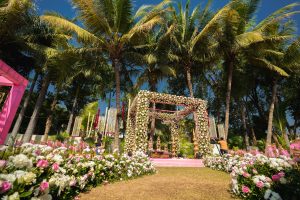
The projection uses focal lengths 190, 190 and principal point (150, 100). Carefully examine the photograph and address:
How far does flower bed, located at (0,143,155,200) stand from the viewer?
2.02 m

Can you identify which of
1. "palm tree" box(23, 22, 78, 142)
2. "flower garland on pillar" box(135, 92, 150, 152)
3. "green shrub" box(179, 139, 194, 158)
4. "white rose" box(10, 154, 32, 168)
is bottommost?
"white rose" box(10, 154, 32, 168)

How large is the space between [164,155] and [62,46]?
10.5 m

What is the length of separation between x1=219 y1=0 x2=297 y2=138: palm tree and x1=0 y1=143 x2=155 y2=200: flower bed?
8251 millimetres

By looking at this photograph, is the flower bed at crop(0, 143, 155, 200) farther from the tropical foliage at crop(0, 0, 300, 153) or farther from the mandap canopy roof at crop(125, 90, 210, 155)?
the tropical foliage at crop(0, 0, 300, 153)

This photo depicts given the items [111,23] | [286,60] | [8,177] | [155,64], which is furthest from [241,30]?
[8,177]

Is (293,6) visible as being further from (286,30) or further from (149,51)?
(149,51)

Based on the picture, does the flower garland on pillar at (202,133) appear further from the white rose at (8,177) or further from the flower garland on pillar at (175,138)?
the white rose at (8,177)

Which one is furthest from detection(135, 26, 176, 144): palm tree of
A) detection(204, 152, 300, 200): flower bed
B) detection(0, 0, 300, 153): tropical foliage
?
detection(204, 152, 300, 200): flower bed

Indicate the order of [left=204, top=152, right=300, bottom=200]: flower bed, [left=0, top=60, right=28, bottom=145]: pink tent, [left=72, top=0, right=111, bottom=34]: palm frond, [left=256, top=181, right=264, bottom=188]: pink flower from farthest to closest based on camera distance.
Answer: [left=72, top=0, right=111, bottom=34]: palm frond < [left=0, top=60, right=28, bottom=145]: pink tent < [left=256, top=181, right=264, bottom=188]: pink flower < [left=204, top=152, right=300, bottom=200]: flower bed

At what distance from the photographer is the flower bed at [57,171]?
2023 millimetres

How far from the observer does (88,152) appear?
5.11 m

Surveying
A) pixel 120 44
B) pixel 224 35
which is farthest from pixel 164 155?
pixel 224 35

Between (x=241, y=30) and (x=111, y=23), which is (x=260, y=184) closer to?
(x=111, y=23)

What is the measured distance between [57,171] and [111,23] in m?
9.61
